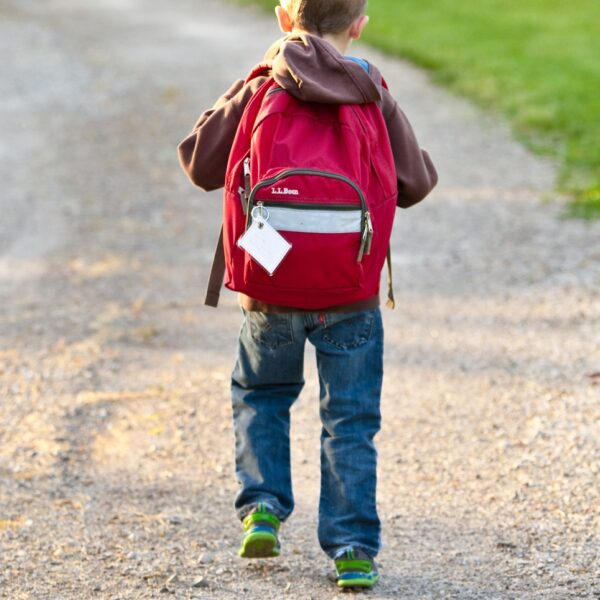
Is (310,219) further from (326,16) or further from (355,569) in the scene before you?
(355,569)

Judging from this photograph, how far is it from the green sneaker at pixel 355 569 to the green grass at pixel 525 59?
4.75 m

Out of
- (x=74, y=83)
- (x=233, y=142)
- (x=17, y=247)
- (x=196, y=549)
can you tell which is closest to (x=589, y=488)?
(x=196, y=549)

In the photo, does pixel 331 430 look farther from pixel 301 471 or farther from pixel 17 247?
pixel 17 247

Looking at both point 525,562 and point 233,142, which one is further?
point 525,562

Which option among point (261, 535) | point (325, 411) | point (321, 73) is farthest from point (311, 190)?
point (261, 535)

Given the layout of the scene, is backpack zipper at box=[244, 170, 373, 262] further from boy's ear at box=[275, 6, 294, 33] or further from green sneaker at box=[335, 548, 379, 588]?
green sneaker at box=[335, 548, 379, 588]

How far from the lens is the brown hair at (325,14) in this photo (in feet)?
9.62

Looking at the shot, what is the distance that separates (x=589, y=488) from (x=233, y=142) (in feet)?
5.92

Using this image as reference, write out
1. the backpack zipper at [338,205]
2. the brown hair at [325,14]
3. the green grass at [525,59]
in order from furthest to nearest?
the green grass at [525,59]
the brown hair at [325,14]
the backpack zipper at [338,205]

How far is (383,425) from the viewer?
4531 mm

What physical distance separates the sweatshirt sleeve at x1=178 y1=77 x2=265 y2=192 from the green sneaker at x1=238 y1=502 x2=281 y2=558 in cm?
93

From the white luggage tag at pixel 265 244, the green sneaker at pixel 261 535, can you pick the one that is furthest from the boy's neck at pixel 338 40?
the green sneaker at pixel 261 535

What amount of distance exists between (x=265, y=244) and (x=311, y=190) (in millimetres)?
178

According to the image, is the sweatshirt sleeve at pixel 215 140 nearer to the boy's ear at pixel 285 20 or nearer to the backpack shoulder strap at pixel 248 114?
the backpack shoulder strap at pixel 248 114
